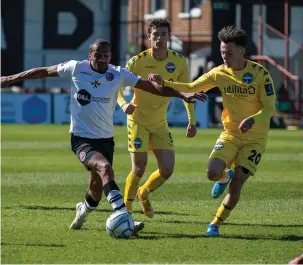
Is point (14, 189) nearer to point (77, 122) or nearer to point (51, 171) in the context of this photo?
point (51, 171)

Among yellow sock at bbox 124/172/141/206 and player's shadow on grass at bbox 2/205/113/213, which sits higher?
yellow sock at bbox 124/172/141/206

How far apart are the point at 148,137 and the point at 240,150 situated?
1.55 meters

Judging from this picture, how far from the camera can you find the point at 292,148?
88.4 ft

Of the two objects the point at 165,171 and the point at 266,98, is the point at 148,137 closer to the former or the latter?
the point at 165,171

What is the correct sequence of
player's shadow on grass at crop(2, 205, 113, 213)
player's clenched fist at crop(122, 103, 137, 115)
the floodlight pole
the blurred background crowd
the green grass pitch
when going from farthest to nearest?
the blurred background crowd
the floodlight pole
player's shadow on grass at crop(2, 205, 113, 213)
player's clenched fist at crop(122, 103, 137, 115)
the green grass pitch

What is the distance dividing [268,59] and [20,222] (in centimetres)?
2814

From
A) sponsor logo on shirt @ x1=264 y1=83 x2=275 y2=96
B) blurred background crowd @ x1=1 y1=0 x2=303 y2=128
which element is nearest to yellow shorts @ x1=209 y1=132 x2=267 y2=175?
sponsor logo on shirt @ x1=264 y1=83 x2=275 y2=96

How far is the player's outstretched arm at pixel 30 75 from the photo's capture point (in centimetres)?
1182

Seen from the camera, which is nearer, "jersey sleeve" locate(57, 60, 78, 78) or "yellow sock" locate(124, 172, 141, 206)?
"jersey sleeve" locate(57, 60, 78, 78)

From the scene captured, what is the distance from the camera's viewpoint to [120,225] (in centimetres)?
1096

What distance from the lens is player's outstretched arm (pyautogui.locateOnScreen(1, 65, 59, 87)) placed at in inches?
465

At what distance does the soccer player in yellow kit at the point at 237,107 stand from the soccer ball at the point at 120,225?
1.16 metres

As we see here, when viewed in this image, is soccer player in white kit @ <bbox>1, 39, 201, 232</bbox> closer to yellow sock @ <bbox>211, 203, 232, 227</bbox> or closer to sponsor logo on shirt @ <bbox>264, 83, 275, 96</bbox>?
yellow sock @ <bbox>211, 203, 232, 227</bbox>

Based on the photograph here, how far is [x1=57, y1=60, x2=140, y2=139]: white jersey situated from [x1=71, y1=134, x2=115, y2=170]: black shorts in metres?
0.05
